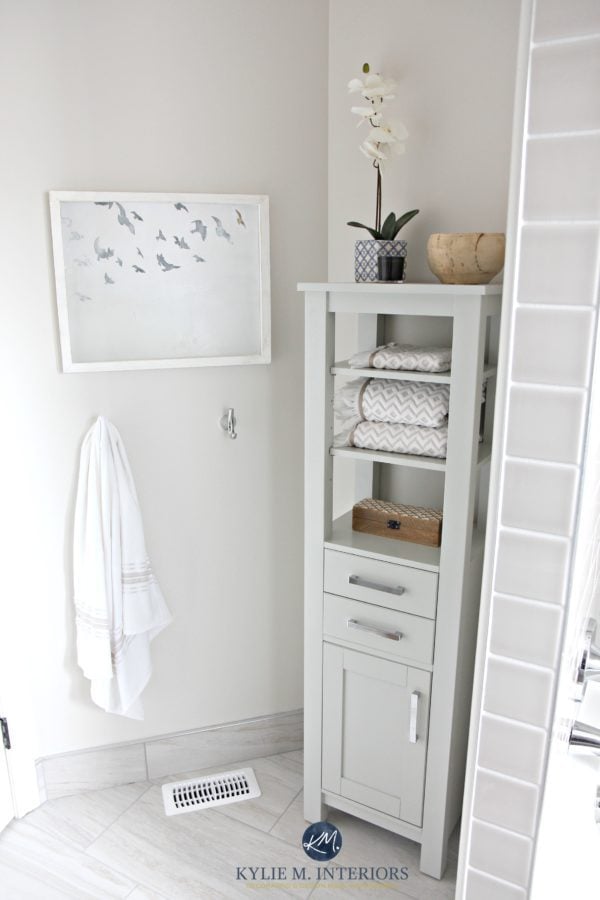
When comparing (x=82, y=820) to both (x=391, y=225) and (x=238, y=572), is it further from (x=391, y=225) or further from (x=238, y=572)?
(x=391, y=225)

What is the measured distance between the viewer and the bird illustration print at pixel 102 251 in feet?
6.07

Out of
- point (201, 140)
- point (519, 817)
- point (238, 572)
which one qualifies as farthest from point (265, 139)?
point (519, 817)

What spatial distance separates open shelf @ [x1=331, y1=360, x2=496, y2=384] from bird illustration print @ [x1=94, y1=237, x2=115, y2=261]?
25.4 inches

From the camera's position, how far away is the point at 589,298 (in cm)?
71

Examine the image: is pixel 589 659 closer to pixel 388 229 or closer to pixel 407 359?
pixel 407 359

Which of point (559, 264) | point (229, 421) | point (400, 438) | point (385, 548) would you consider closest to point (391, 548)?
point (385, 548)

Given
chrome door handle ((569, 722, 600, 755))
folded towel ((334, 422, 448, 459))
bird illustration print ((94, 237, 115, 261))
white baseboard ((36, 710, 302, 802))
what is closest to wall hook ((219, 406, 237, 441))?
folded towel ((334, 422, 448, 459))

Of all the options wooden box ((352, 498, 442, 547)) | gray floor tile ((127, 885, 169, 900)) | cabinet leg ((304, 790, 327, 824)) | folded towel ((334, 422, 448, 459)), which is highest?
folded towel ((334, 422, 448, 459))

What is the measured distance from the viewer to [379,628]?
5.91 ft

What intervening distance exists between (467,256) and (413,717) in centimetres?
110

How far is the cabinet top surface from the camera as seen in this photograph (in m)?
1.51

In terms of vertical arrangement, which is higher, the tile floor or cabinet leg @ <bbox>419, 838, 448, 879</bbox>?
cabinet leg @ <bbox>419, 838, 448, 879</bbox>

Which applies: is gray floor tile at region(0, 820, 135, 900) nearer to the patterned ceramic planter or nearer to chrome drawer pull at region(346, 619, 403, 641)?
chrome drawer pull at region(346, 619, 403, 641)

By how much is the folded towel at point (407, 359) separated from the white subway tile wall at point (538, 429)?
35.7 inches
